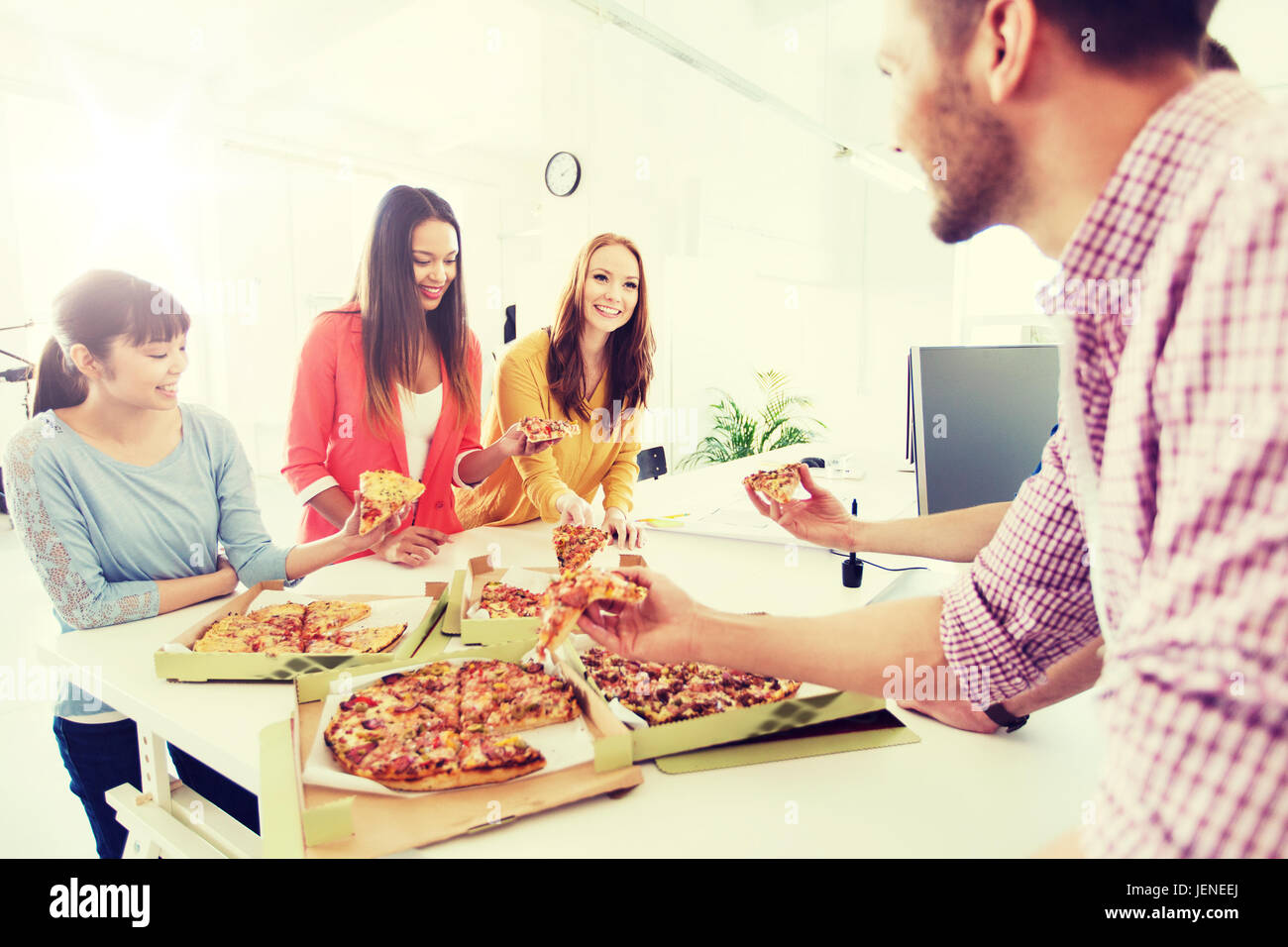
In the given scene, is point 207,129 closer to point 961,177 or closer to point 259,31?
point 259,31

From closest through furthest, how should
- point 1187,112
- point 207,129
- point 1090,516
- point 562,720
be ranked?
point 1187,112 → point 1090,516 → point 562,720 → point 207,129

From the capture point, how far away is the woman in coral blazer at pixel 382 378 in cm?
235

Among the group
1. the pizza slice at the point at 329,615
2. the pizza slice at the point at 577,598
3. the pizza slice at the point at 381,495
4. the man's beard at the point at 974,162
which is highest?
the man's beard at the point at 974,162

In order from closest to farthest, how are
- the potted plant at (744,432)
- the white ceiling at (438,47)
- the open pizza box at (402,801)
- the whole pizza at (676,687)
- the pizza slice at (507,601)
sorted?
the open pizza box at (402,801) < the whole pizza at (676,687) < the pizza slice at (507,601) < the white ceiling at (438,47) < the potted plant at (744,432)

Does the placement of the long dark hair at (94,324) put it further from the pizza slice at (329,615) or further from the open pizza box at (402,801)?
the open pizza box at (402,801)

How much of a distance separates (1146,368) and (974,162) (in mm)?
A: 340

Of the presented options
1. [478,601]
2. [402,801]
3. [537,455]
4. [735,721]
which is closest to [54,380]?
[478,601]

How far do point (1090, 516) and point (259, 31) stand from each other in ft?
23.2

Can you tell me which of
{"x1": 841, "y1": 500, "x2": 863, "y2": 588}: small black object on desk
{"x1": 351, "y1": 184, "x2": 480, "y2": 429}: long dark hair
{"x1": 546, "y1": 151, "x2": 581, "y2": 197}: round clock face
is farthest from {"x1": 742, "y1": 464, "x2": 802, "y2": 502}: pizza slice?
{"x1": 546, "y1": 151, "x2": 581, "y2": 197}: round clock face

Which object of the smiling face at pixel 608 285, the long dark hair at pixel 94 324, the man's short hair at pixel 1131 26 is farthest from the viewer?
the smiling face at pixel 608 285

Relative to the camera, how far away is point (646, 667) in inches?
53.1

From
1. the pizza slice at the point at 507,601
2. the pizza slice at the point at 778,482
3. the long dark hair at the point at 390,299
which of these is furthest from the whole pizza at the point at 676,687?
the long dark hair at the point at 390,299

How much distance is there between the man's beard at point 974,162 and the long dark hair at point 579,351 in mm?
1910
